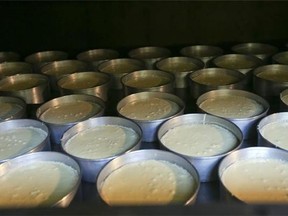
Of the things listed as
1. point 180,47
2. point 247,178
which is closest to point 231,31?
point 180,47

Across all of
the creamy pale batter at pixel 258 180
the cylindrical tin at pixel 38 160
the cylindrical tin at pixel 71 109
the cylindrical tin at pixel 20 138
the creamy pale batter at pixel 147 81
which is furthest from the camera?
the creamy pale batter at pixel 147 81

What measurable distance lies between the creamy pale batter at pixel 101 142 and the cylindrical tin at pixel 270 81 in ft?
2.06

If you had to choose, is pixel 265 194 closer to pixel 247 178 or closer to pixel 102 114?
pixel 247 178

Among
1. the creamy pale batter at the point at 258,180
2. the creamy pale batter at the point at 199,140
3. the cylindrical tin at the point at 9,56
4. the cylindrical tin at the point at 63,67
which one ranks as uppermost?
the cylindrical tin at the point at 9,56

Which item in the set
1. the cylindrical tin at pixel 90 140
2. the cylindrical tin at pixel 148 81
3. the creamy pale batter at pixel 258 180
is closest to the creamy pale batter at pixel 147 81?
the cylindrical tin at pixel 148 81

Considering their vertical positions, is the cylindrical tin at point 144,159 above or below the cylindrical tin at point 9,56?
below

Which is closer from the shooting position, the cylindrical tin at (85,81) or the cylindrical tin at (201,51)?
the cylindrical tin at (85,81)

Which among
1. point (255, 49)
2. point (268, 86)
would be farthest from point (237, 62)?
point (268, 86)

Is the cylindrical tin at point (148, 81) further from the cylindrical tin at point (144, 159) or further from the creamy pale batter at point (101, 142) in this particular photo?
the cylindrical tin at point (144, 159)

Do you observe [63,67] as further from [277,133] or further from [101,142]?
[277,133]

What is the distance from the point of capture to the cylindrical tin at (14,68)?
211 centimetres

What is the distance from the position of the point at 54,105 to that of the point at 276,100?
97 cm

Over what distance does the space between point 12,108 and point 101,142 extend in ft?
1.64

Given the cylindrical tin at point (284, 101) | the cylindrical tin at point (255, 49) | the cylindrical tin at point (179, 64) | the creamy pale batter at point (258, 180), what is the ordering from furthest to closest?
the cylindrical tin at point (255, 49) → the cylindrical tin at point (179, 64) → the cylindrical tin at point (284, 101) → the creamy pale batter at point (258, 180)
